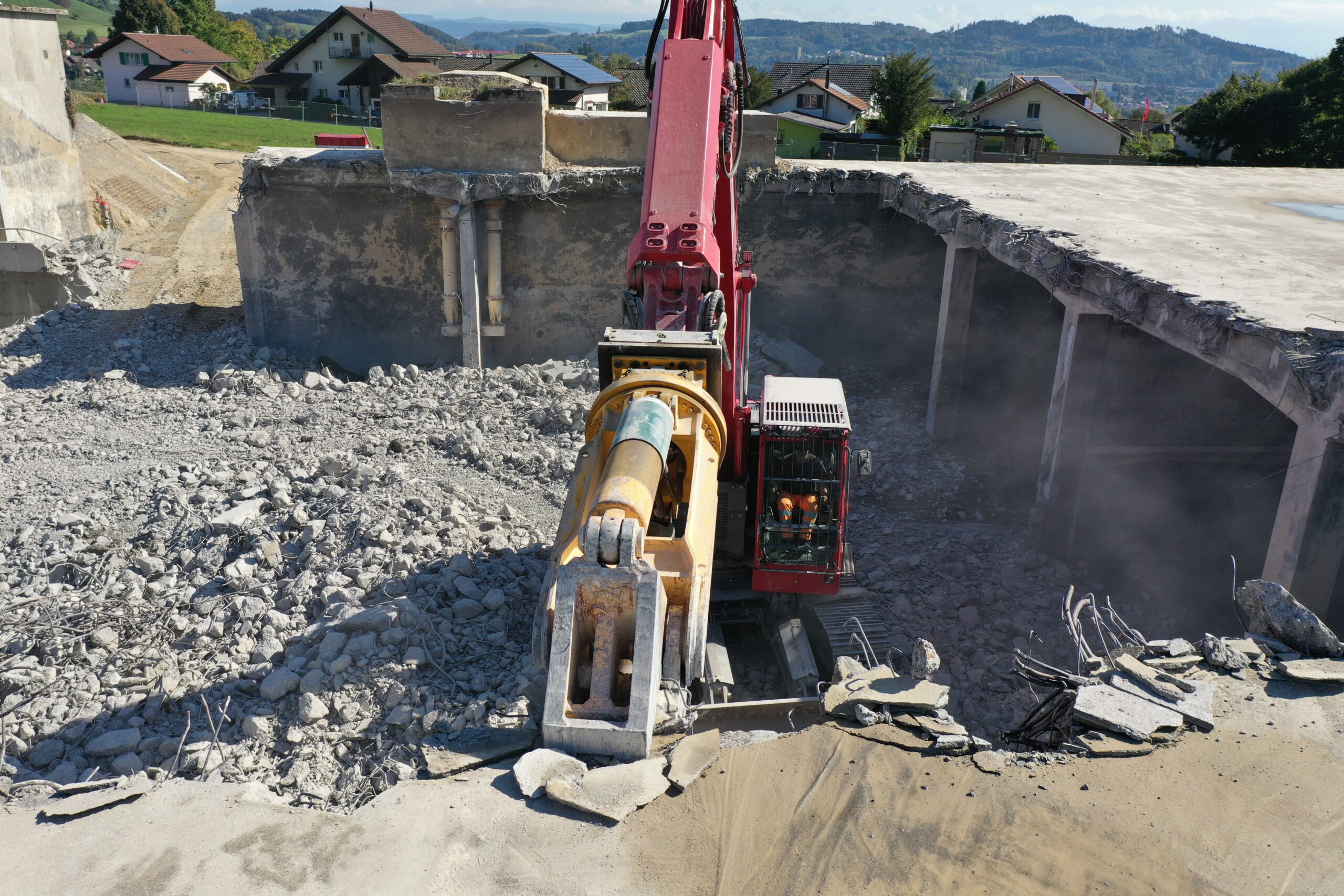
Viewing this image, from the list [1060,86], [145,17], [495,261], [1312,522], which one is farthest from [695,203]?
[145,17]

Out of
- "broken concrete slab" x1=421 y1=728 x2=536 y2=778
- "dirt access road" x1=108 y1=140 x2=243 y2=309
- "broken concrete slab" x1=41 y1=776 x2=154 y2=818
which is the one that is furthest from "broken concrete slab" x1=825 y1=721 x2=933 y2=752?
"dirt access road" x1=108 y1=140 x2=243 y2=309

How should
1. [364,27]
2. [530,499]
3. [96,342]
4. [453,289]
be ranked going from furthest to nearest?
[364,27], [96,342], [453,289], [530,499]

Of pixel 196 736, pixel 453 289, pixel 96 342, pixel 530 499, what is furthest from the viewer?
pixel 96 342

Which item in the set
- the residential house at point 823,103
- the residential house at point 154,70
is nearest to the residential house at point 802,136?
the residential house at point 823,103

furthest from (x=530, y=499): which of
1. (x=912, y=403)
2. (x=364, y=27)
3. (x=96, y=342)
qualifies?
(x=364, y=27)

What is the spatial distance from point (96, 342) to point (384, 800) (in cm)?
1385

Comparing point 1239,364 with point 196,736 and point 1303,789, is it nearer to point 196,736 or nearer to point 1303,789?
point 1303,789

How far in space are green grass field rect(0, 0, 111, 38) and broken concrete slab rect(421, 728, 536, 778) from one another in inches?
5843

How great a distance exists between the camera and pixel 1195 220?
→ 13.2m

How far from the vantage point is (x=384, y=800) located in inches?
249

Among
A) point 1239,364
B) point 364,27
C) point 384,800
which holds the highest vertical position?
point 364,27

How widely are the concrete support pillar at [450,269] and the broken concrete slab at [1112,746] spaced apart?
1174 centimetres

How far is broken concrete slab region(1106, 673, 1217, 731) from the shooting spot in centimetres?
682

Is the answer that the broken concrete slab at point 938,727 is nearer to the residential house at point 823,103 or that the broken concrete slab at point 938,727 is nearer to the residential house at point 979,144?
the residential house at point 979,144
